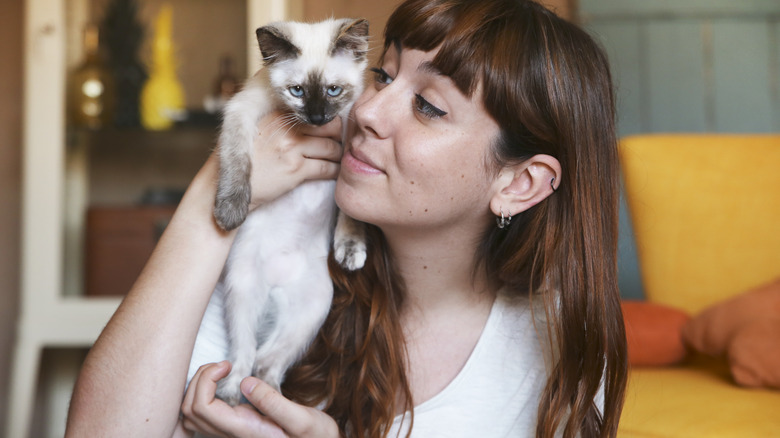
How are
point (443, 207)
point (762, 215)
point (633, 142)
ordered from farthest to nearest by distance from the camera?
point (633, 142)
point (762, 215)
point (443, 207)

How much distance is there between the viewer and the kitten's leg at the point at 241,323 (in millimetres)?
1146

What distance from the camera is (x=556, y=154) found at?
114cm

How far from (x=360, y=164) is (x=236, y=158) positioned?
245 mm

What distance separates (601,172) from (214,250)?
2.24ft

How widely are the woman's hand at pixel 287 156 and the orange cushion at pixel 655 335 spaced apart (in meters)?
0.94

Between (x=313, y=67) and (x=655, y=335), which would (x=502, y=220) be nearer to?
(x=313, y=67)

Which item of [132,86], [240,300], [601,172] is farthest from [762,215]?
[132,86]

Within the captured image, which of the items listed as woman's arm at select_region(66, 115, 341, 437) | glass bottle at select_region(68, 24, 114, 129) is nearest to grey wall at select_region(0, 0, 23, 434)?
glass bottle at select_region(68, 24, 114, 129)

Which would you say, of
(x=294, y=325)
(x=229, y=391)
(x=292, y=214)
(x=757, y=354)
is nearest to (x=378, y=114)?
(x=292, y=214)

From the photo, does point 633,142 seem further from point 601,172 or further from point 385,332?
point 385,332

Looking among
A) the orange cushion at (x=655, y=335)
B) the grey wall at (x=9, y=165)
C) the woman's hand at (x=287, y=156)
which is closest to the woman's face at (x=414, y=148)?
the woman's hand at (x=287, y=156)

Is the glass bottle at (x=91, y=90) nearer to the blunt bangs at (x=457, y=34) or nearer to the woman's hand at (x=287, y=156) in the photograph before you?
the woman's hand at (x=287, y=156)

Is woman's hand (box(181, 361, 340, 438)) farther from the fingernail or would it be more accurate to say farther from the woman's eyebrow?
the woman's eyebrow

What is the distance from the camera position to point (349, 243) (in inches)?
50.0
